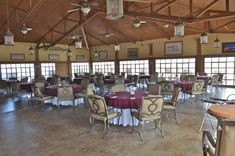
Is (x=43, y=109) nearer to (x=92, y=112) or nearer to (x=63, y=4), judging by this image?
(x=92, y=112)

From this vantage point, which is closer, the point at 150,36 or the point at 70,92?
the point at 70,92

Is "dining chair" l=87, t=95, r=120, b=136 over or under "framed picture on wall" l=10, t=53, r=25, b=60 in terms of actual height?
under

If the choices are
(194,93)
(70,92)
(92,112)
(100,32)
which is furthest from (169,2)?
(100,32)

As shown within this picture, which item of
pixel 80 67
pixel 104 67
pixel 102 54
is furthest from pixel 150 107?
pixel 80 67

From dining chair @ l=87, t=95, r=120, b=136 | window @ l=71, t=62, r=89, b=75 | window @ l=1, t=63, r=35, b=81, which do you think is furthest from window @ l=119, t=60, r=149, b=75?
dining chair @ l=87, t=95, r=120, b=136

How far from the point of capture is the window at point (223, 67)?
42.6 ft

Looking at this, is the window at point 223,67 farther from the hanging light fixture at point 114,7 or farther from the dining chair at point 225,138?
the dining chair at point 225,138

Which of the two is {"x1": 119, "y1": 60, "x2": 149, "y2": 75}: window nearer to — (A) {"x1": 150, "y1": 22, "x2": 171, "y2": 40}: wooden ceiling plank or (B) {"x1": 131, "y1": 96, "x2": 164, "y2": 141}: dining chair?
(A) {"x1": 150, "y1": 22, "x2": 171, "y2": 40}: wooden ceiling plank

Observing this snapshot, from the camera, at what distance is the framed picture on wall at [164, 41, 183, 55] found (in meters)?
14.6

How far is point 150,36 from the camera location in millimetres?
15047

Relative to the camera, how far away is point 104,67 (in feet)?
62.3

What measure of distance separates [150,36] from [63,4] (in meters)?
6.54

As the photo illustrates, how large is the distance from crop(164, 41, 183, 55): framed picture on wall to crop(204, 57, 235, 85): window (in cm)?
178

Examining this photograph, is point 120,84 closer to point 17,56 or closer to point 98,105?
point 98,105
